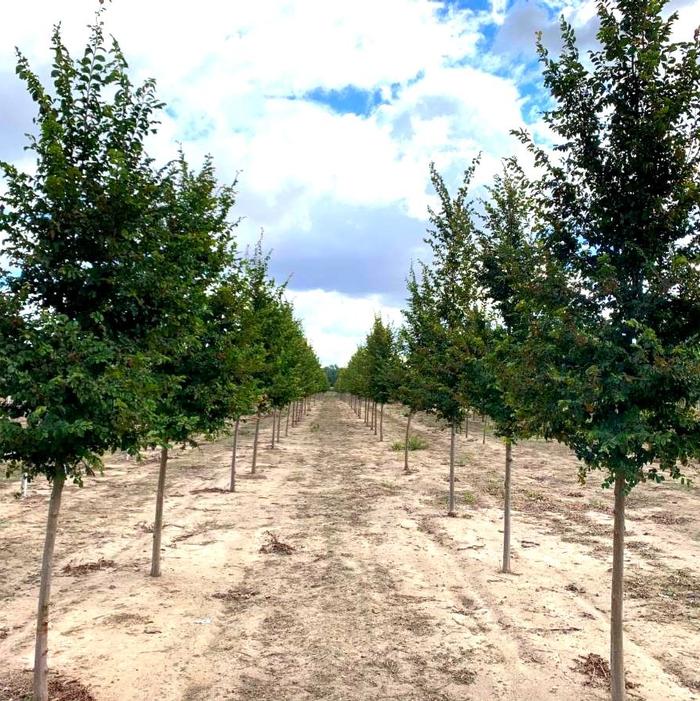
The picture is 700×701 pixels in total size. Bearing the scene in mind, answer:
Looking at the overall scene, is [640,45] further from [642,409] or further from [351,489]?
[351,489]

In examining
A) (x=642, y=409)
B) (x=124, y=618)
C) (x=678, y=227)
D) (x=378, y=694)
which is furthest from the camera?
(x=124, y=618)

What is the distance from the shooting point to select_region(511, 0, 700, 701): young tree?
5.42 metres

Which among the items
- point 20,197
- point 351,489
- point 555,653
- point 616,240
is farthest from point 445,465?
point 20,197

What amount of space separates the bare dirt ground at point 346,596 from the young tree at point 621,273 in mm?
2040

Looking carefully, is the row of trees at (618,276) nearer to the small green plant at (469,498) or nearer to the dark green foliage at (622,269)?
the dark green foliage at (622,269)

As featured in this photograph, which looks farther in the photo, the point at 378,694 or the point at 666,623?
the point at 666,623

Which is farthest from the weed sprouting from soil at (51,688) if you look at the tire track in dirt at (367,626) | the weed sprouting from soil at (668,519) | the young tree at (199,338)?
the weed sprouting from soil at (668,519)

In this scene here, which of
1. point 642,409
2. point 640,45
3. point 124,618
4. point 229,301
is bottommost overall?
point 124,618

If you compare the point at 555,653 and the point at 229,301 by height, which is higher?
the point at 229,301

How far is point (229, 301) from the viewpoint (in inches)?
421

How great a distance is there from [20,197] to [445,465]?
22.9 m

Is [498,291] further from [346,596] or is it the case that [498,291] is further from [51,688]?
[51,688]

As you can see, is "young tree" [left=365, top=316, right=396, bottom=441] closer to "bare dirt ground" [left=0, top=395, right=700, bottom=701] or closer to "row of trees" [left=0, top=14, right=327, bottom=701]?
"bare dirt ground" [left=0, top=395, right=700, bottom=701]

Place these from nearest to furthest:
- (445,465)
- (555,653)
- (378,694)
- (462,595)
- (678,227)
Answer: (678,227), (378,694), (555,653), (462,595), (445,465)
